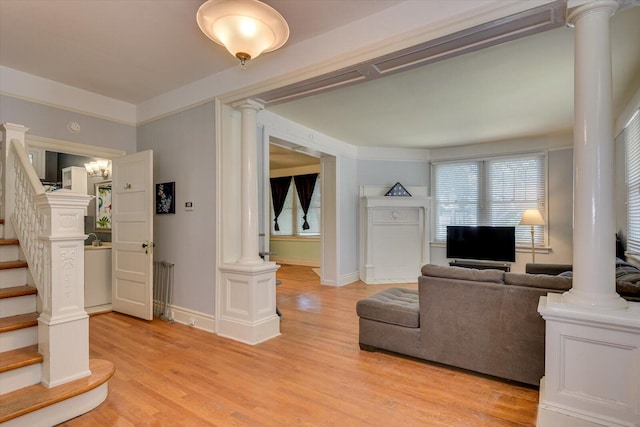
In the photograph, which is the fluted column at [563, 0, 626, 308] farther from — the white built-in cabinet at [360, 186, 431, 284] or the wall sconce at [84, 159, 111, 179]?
the wall sconce at [84, 159, 111, 179]

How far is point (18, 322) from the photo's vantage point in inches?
88.0

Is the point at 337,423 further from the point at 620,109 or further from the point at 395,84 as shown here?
the point at 620,109

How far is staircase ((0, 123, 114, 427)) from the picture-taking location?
2.00m

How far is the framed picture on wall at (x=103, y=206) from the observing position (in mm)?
6043

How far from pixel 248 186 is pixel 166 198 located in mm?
1353

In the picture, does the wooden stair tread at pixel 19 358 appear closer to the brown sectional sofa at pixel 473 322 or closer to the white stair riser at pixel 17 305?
the white stair riser at pixel 17 305

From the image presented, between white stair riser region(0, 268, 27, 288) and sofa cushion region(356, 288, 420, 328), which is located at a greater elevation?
white stair riser region(0, 268, 27, 288)

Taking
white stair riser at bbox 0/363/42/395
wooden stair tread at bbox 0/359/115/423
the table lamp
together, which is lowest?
wooden stair tread at bbox 0/359/115/423

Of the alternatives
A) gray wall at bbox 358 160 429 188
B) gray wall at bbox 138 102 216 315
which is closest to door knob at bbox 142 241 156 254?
gray wall at bbox 138 102 216 315

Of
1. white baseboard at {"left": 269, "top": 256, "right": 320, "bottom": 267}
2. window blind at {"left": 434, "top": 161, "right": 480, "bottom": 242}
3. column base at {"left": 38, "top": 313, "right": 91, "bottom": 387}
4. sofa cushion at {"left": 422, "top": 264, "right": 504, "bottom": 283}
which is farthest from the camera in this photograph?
white baseboard at {"left": 269, "top": 256, "right": 320, "bottom": 267}

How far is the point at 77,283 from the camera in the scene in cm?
224

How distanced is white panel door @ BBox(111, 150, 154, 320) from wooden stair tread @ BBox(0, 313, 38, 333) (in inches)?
62.6

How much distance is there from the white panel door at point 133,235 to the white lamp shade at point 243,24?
2336mm

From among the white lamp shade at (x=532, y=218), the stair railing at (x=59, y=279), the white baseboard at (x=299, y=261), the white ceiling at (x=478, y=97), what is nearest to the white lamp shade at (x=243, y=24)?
the stair railing at (x=59, y=279)
